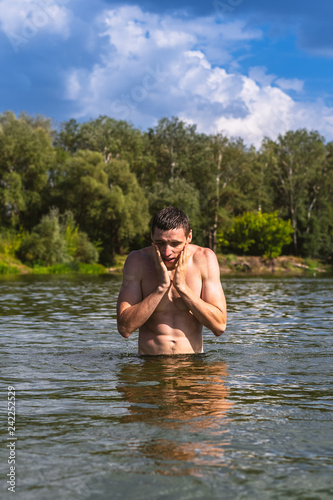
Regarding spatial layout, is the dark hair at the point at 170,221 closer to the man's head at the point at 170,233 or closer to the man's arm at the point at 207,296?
the man's head at the point at 170,233

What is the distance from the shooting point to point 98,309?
16.4 metres

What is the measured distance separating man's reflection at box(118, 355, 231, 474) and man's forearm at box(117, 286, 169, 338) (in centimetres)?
50

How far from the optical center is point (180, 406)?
5055 millimetres

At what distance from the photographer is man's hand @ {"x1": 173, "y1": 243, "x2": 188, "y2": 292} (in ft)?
20.7

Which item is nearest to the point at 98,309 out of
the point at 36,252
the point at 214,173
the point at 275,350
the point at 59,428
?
the point at 275,350

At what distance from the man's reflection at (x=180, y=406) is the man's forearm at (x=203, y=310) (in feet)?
1.73

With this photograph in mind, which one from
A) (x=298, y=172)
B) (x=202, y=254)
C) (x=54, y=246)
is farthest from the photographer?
(x=298, y=172)

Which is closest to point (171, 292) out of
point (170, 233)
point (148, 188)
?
point (170, 233)

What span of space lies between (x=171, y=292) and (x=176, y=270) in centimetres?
56

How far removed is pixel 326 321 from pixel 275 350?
4926mm

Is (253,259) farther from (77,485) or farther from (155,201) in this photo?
(77,485)

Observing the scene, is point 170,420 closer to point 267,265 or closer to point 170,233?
point 170,233

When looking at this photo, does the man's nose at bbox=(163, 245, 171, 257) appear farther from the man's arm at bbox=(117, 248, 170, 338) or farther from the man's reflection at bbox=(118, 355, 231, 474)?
the man's reflection at bbox=(118, 355, 231, 474)

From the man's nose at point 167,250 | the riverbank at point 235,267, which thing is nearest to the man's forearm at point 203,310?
the man's nose at point 167,250
